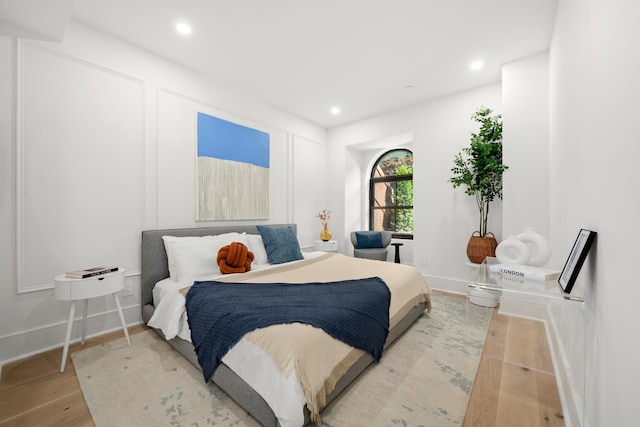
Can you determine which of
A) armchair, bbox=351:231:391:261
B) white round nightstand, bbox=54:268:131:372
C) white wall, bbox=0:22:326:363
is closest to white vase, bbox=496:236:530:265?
armchair, bbox=351:231:391:261

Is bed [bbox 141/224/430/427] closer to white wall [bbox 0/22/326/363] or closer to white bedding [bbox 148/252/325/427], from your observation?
white bedding [bbox 148/252/325/427]

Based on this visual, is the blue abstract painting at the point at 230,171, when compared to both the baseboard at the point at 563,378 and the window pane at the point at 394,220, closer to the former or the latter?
the window pane at the point at 394,220

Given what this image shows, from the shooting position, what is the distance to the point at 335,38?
264cm

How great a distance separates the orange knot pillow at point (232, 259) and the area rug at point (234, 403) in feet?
2.67

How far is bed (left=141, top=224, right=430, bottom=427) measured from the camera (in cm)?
131

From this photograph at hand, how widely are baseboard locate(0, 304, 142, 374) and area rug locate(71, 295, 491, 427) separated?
0.30m

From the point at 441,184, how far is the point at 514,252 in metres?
2.32

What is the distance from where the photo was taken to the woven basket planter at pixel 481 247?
10.6ft

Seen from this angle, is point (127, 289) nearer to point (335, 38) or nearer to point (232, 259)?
point (232, 259)

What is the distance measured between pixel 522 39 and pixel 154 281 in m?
4.56

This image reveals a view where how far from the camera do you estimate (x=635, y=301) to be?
0.80 m

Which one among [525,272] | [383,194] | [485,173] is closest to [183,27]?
[525,272]

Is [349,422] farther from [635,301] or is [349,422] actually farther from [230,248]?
A: [230,248]

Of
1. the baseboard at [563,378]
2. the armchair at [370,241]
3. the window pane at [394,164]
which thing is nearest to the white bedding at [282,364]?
the baseboard at [563,378]
